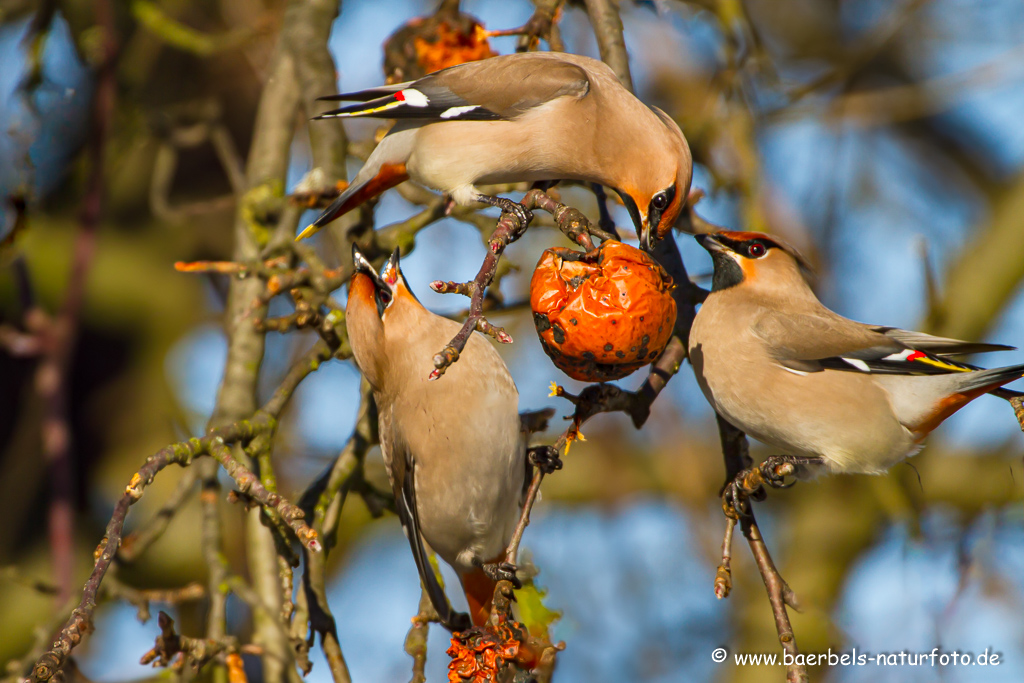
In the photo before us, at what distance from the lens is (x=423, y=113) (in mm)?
3041

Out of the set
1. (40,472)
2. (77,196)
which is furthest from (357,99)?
(40,472)

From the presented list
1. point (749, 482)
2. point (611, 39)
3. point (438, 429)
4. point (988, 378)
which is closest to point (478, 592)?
point (438, 429)

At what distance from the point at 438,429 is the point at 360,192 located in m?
0.80

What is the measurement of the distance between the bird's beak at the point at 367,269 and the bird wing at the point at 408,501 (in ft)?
1.38

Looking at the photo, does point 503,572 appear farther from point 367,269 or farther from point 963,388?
point 963,388

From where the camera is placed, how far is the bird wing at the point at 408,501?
9.61 feet

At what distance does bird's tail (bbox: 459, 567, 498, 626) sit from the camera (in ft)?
10.5

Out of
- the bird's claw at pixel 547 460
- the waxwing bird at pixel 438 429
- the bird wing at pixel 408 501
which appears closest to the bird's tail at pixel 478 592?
the waxwing bird at pixel 438 429

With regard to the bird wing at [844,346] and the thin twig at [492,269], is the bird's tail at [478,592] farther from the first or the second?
the thin twig at [492,269]

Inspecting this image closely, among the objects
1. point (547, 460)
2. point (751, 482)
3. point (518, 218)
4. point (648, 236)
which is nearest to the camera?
point (518, 218)

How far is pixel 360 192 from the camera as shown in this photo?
9.85ft

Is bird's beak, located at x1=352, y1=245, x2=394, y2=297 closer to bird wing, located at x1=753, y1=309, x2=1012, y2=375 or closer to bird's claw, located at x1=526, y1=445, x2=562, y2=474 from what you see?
bird's claw, located at x1=526, y1=445, x2=562, y2=474

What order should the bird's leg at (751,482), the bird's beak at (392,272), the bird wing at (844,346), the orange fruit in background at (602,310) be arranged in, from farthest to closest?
the bird's beak at (392,272) < the bird wing at (844,346) < the bird's leg at (751,482) < the orange fruit in background at (602,310)

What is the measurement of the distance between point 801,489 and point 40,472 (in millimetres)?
4859
